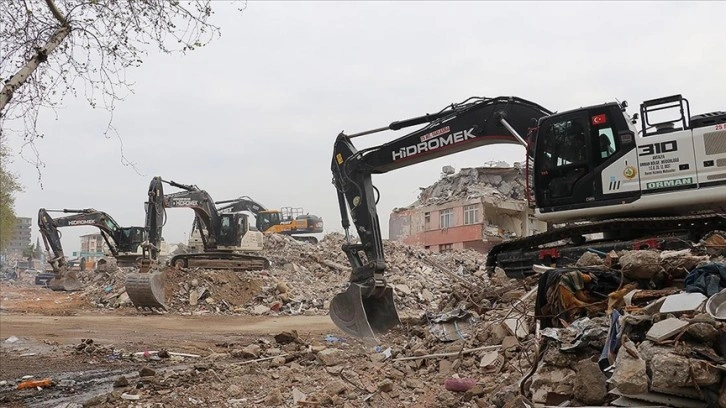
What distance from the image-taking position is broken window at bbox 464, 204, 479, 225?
34531 millimetres

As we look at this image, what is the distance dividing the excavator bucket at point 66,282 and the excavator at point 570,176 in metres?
21.3

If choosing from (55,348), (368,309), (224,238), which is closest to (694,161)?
(368,309)

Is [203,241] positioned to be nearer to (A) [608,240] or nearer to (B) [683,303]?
(A) [608,240]

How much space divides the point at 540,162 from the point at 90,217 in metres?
22.6

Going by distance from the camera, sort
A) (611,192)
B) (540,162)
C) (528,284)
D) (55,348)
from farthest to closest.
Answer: (55,348)
(540,162)
(611,192)
(528,284)

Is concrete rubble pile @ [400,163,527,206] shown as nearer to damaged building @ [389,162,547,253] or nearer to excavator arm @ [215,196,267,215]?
damaged building @ [389,162,547,253]

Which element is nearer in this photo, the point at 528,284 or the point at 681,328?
the point at 681,328

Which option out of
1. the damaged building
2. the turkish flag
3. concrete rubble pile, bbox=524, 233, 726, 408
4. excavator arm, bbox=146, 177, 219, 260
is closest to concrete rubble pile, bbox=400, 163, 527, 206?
the damaged building

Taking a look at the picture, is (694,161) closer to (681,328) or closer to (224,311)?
(681,328)

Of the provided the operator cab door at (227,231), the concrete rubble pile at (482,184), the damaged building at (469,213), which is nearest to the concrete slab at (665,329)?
the operator cab door at (227,231)

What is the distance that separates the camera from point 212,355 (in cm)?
819

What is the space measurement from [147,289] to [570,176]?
462 inches

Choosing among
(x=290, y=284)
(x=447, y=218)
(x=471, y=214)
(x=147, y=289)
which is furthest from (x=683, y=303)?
(x=447, y=218)

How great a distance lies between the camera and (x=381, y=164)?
29.9 ft
